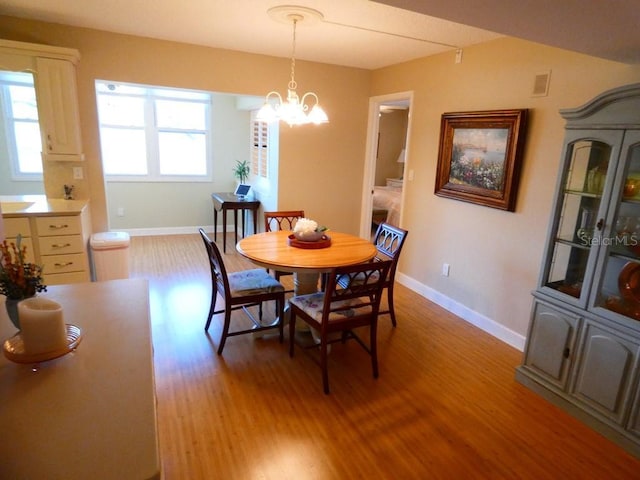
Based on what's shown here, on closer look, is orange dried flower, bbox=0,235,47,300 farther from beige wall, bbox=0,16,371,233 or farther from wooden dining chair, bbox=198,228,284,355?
beige wall, bbox=0,16,371,233

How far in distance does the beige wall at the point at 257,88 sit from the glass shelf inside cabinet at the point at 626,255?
3154 millimetres

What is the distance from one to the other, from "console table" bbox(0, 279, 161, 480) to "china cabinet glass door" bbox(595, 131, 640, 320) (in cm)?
240

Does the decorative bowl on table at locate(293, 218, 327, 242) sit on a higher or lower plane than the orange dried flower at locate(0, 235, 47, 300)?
lower

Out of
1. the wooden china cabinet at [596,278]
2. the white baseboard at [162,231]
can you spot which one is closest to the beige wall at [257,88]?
the white baseboard at [162,231]

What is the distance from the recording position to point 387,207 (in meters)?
6.40

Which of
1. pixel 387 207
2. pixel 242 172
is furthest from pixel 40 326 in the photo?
pixel 387 207

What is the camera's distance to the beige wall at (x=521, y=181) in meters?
2.73

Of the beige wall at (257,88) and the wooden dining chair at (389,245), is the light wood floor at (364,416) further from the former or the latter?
the beige wall at (257,88)

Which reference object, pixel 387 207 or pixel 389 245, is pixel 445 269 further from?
pixel 387 207

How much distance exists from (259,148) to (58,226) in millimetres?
2977

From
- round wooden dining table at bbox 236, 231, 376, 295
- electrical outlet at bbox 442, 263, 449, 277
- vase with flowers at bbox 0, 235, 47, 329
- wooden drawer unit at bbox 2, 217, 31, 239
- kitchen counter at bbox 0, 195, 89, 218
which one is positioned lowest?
electrical outlet at bbox 442, 263, 449, 277

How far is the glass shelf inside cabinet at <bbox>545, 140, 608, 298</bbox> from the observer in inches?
88.5

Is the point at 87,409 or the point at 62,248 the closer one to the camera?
the point at 87,409

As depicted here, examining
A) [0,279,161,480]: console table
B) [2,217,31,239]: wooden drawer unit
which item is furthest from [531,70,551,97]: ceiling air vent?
[2,217,31,239]: wooden drawer unit
